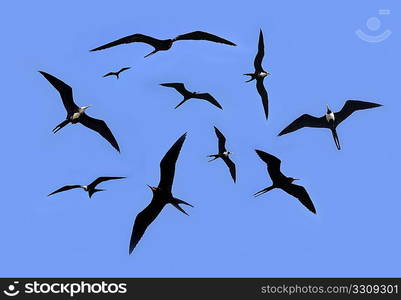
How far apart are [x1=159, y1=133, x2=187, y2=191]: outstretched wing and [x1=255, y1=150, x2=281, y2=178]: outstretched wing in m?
2.30

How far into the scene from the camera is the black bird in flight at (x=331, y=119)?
52.1 ft

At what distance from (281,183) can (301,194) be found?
618mm

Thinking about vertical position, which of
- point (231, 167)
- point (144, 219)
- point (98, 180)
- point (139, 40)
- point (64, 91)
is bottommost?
point (144, 219)

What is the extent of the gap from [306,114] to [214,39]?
9.98 ft

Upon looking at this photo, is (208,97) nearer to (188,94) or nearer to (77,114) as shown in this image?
(188,94)

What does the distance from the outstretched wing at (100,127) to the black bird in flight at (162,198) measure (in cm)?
304

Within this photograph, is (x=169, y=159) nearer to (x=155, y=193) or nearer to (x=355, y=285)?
(x=155, y=193)

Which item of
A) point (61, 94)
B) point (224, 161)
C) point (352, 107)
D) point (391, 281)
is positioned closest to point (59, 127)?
point (61, 94)

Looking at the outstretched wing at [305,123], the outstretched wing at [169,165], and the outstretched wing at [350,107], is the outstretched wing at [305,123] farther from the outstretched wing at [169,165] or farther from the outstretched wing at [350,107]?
the outstretched wing at [169,165]

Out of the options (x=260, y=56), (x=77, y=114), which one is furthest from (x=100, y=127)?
(x=260, y=56)

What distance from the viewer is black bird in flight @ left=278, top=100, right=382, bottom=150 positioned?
52.1 feet

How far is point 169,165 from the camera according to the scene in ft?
40.4

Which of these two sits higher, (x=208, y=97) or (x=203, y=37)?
(x=208, y=97)

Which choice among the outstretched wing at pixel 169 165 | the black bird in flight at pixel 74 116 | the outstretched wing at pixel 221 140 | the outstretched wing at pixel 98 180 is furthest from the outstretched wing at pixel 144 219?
the outstretched wing at pixel 221 140
